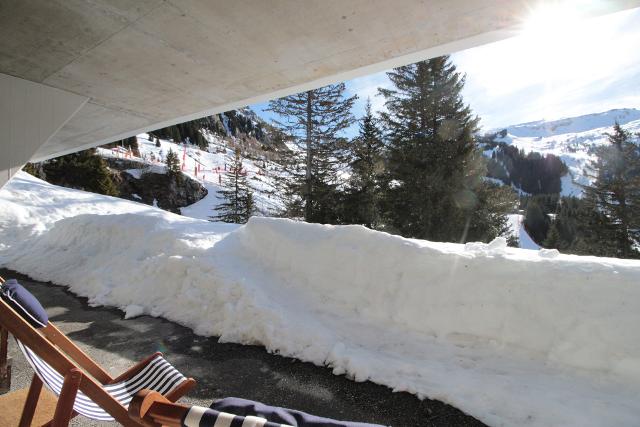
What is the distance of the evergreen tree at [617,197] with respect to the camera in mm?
19625

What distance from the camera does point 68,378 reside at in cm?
176

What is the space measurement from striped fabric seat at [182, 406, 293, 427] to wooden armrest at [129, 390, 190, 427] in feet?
0.19

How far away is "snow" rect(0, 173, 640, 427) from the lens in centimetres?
335

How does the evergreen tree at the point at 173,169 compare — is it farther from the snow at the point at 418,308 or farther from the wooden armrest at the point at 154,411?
the wooden armrest at the point at 154,411

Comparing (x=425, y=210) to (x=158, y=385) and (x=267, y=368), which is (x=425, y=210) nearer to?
(x=267, y=368)

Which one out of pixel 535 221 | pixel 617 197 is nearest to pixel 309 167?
pixel 617 197

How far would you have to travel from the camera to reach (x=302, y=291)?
5.59 metres

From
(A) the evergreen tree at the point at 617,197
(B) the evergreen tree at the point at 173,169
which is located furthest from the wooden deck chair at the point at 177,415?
(B) the evergreen tree at the point at 173,169

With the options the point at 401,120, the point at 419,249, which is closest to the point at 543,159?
the point at 401,120

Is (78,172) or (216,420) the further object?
(78,172)

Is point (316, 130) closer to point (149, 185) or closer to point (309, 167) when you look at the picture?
point (309, 167)

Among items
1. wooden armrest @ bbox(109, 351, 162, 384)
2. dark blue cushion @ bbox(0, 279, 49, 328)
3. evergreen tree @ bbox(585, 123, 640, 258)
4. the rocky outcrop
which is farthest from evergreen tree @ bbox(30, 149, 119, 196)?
evergreen tree @ bbox(585, 123, 640, 258)

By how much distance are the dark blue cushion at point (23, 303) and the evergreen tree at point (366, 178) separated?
1607 cm

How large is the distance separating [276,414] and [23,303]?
6.55ft
